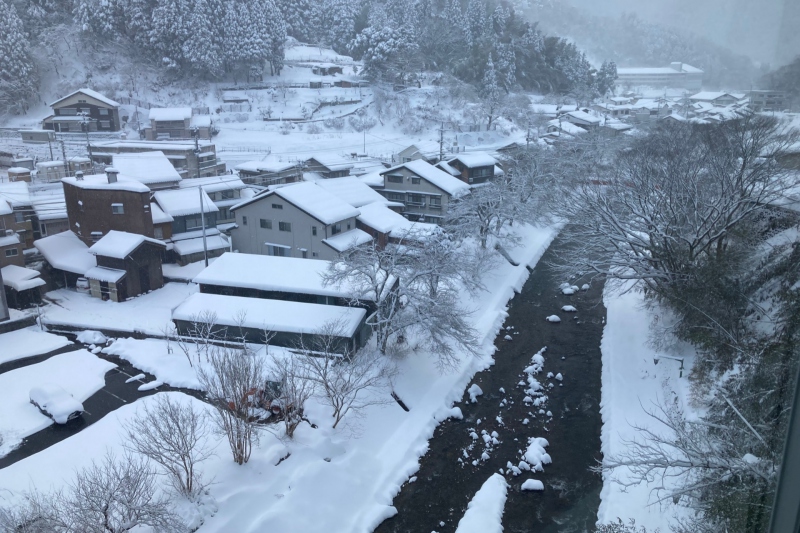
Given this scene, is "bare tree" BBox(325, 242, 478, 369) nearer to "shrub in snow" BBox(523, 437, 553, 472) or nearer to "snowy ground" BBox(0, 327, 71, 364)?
"shrub in snow" BBox(523, 437, 553, 472)

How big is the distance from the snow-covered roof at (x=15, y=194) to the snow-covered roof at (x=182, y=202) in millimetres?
3851

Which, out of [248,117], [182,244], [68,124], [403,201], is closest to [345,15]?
[248,117]

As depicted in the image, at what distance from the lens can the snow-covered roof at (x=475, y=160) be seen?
24.0 meters

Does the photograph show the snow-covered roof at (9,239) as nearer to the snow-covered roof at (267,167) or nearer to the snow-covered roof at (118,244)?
the snow-covered roof at (118,244)

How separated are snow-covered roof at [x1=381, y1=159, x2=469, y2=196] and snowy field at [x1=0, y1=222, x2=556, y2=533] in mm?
10280

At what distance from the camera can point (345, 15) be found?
155ft

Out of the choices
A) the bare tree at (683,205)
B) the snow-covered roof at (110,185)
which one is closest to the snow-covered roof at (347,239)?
the snow-covered roof at (110,185)

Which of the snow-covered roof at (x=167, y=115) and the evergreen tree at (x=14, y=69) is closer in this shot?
the evergreen tree at (x=14, y=69)

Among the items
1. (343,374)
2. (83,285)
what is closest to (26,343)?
(83,285)

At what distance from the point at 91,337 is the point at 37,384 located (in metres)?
2.48

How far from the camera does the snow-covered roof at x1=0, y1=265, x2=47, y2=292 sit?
48.4 feet

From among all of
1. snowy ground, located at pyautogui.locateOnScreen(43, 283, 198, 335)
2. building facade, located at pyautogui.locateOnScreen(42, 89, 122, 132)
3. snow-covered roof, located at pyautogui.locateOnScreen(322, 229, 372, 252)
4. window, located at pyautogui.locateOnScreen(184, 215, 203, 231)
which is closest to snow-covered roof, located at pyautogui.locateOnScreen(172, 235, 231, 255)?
window, located at pyautogui.locateOnScreen(184, 215, 203, 231)

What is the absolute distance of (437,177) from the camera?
864 inches

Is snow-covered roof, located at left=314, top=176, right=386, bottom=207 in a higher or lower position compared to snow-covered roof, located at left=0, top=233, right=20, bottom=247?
higher
